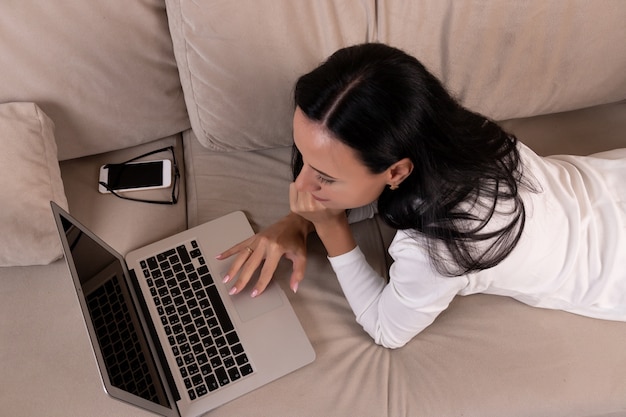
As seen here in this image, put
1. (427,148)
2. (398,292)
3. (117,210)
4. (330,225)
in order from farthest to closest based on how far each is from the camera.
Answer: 1. (117,210)
2. (330,225)
3. (398,292)
4. (427,148)

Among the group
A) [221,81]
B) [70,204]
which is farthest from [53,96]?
[221,81]

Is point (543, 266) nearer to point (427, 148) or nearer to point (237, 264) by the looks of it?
point (427, 148)

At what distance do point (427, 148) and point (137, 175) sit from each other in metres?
0.73

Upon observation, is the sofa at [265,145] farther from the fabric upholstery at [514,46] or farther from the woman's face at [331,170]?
the woman's face at [331,170]

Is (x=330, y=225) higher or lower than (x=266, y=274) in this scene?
higher

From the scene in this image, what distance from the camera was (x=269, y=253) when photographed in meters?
1.04

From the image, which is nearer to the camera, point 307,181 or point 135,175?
point 307,181

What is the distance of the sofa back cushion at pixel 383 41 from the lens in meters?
1.00

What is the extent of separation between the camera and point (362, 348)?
102 centimetres

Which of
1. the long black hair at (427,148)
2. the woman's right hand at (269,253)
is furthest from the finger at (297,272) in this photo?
the long black hair at (427,148)

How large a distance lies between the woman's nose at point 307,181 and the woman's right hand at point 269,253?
0.23m

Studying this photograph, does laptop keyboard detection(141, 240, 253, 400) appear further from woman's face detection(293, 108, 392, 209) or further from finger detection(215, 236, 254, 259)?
woman's face detection(293, 108, 392, 209)

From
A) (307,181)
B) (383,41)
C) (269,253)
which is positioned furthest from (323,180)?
(383,41)

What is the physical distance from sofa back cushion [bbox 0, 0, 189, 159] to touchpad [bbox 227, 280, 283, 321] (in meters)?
0.46
